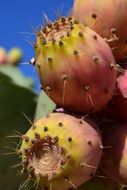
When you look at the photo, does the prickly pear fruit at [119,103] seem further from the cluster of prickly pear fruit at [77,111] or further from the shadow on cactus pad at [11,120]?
the shadow on cactus pad at [11,120]

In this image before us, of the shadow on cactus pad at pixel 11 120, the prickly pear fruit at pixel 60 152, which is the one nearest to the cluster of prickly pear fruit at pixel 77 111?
the prickly pear fruit at pixel 60 152

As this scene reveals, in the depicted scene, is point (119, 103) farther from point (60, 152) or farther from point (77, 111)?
point (60, 152)

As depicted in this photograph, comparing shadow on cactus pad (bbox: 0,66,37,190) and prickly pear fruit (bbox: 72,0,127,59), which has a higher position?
prickly pear fruit (bbox: 72,0,127,59)

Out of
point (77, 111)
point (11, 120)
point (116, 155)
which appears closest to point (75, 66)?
point (77, 111)

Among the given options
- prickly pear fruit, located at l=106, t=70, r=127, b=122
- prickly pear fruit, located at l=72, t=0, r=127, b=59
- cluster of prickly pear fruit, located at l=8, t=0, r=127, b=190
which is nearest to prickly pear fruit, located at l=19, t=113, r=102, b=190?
cluster of prickly pear fruit, located at l=8, t=0, r=127, b=190

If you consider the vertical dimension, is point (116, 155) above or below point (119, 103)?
below

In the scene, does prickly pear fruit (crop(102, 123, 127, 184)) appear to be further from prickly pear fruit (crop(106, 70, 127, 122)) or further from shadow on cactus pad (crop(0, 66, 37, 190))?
shadow on cactus pad (crop(0, 66, 37, 190))

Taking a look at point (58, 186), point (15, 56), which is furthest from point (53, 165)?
point (15, 56)
